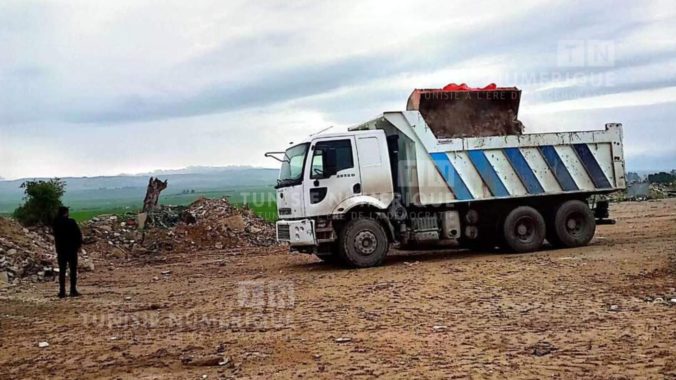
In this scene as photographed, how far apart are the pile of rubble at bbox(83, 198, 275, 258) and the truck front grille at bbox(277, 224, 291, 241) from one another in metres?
8.90

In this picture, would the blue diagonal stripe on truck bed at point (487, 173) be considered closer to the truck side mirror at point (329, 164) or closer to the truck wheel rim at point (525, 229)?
the truck wheel rim at point (525, 229)

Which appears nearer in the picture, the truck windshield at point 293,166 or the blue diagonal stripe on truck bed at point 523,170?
the truck windshield at point 293,166

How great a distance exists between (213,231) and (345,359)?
702 inches

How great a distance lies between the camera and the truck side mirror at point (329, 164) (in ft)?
44.6

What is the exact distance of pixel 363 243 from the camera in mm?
13875

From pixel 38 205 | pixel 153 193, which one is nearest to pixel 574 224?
pixel 153 193

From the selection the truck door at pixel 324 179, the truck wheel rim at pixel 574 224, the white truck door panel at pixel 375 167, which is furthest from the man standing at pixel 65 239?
the truck wheel rim at pixel 574 224

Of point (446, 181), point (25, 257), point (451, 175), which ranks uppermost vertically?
point (451, 175)

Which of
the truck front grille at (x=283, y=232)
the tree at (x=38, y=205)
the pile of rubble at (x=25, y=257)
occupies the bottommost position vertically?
the pile of rubble at (x=25, y=257)

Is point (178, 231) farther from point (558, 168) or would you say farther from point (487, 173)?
point (558, 168)

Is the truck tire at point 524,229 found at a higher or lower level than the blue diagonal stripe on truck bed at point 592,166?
lower

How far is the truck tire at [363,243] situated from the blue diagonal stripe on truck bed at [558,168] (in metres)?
4.00

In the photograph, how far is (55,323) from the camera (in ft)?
32.6

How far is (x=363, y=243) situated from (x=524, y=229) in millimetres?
3763
